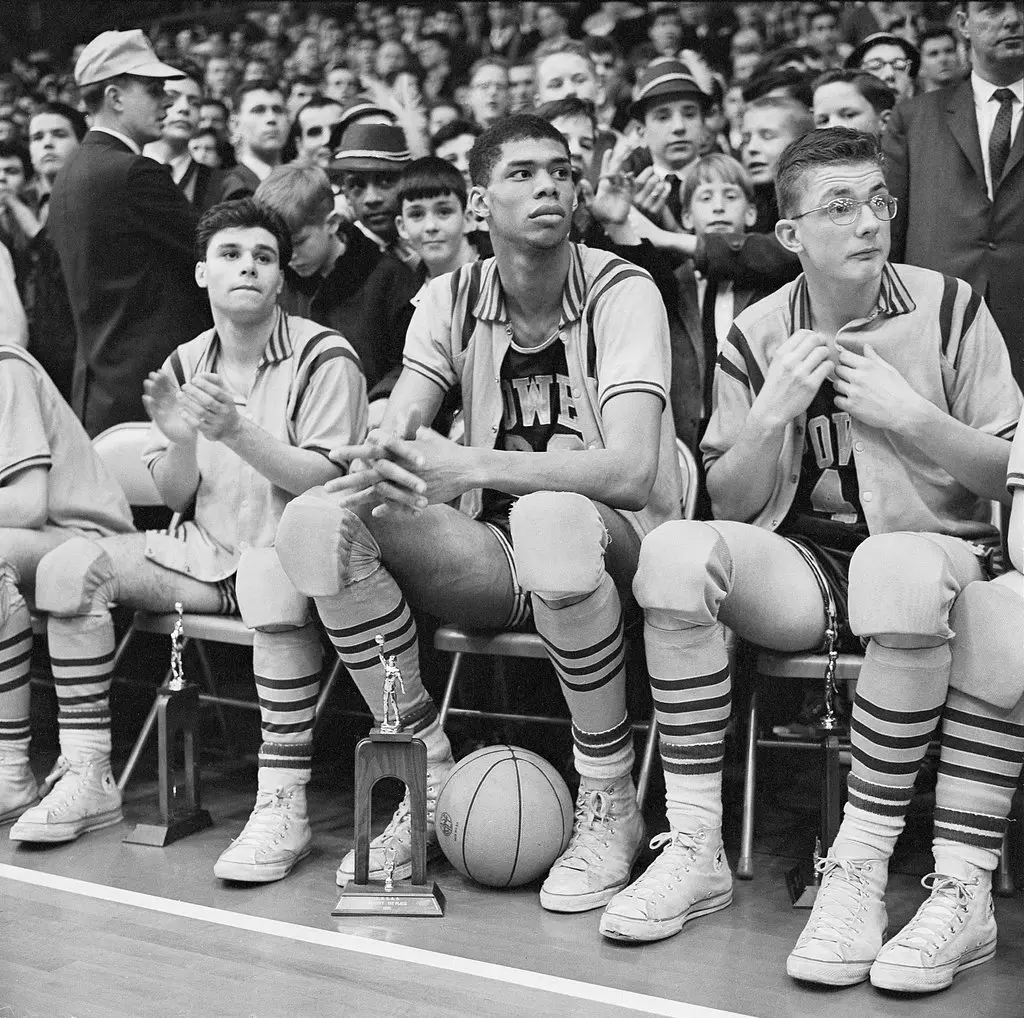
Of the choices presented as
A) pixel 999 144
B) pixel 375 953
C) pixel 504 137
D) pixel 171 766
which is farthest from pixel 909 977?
pixel 999 144

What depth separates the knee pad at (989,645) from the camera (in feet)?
8.34

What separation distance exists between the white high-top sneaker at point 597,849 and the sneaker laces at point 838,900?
453mm

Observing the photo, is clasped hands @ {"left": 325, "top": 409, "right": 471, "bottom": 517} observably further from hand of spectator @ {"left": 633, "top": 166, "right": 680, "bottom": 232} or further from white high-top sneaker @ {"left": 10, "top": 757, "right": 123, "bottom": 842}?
hand of spectator @ {"left": 633, "top": 166, "right": 680, "bottom": 232}

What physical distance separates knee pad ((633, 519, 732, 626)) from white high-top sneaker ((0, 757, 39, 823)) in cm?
185

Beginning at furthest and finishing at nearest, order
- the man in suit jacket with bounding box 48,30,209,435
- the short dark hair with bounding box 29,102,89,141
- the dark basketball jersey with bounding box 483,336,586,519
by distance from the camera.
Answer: the short dark hair with bounding box 29,102,89,141
the man in suit jacket with bounding box 48,30,209,435
the dark basketball jersey with bounding box 483,336,586,519

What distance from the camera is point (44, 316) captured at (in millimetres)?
5609

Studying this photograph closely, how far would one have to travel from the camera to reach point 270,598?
3193mm

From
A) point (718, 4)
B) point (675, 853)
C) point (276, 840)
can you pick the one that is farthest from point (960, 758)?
point (718, 4)

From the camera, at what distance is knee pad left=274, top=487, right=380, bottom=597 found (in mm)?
2912

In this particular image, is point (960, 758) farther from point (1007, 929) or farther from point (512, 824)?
point (512, 824)

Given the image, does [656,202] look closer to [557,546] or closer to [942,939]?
[557,546]

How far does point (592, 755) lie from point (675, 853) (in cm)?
29

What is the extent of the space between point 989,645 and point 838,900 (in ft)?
1.80

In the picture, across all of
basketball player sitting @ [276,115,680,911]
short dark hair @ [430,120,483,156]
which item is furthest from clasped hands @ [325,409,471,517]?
short dark hair @ [430,120,483,156]
